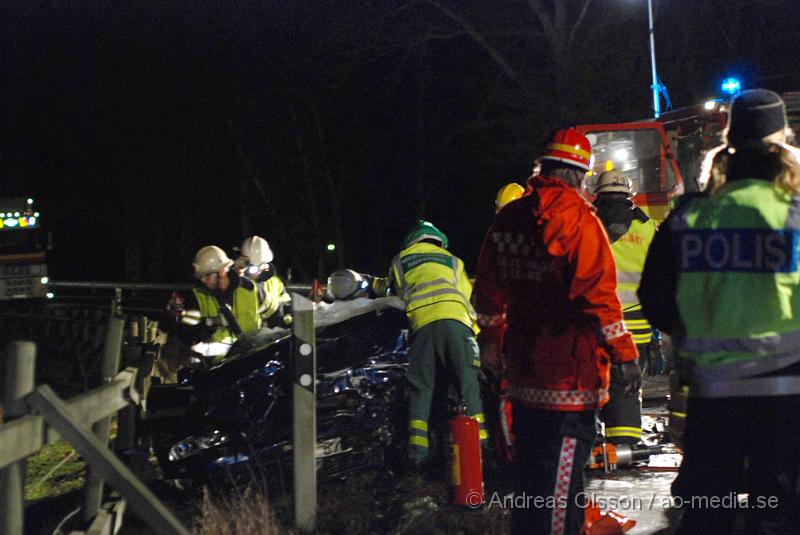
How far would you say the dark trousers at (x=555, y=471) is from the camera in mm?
3652

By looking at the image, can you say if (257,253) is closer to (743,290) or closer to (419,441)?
(419,441)

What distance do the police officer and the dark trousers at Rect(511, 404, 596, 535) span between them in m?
0.58

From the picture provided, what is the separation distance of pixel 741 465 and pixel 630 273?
286 cm

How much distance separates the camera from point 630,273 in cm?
587

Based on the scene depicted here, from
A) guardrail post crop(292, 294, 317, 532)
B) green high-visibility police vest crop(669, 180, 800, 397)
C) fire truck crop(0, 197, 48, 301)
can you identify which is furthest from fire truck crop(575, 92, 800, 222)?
fire truck crop(0, 197, 48, 301)

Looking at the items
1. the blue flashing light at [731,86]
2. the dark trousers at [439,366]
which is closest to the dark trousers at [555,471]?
the dark trousers at [439,366]

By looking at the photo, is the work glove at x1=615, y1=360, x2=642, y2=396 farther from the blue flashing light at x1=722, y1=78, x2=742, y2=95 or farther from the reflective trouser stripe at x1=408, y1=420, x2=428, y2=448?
the blue flashing light at x1=722, y1=78, x2=742, y2=95

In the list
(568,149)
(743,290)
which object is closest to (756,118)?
(743,290)

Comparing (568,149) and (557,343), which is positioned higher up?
(568,149)

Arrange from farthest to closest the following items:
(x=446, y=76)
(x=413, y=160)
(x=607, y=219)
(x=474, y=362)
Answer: (x=413, y=160), (x=446, y=76), (x=474, y=362), (x=607, y=219)

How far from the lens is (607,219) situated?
5.70 m

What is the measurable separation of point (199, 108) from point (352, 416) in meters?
27.7

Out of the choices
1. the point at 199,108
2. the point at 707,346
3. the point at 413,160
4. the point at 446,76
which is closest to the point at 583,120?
the point at 446,76

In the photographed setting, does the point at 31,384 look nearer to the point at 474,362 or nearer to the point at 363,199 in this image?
the point at 474,362
